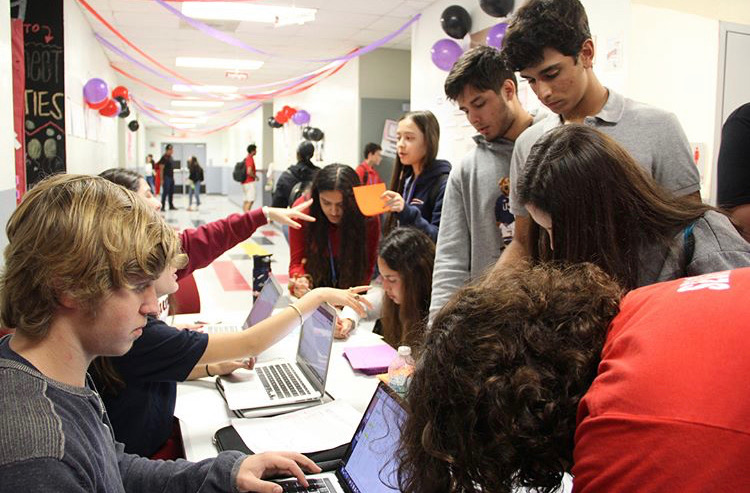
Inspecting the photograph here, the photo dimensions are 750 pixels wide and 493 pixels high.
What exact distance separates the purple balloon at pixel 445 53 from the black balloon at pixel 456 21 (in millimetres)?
141

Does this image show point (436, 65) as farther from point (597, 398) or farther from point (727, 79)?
point (597, 398)

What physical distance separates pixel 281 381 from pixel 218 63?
8.08 meters

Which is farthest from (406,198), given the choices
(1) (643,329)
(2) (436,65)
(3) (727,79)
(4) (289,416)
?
(1) (643,329)

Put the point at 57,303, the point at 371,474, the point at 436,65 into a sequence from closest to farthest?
the point at 57,303
the point at 371,474
the point at 436,65

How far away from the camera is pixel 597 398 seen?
569mm

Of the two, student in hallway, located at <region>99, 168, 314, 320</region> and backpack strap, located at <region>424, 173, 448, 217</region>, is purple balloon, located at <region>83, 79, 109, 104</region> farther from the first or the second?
backpack strap, located at <region>424, 173, 448, 217</region>

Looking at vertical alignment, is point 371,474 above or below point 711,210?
below

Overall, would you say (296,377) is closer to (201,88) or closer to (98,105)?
(98,105)

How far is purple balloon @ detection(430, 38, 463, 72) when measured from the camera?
505cm

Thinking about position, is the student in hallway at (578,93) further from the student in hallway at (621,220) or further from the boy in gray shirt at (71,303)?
the boy in gray shirt at (71,303)

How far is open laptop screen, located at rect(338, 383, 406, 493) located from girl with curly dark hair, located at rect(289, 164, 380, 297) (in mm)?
1664

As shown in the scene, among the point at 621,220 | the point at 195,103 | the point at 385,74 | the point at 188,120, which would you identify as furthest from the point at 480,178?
the point at 188,120

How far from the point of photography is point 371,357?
2.22m

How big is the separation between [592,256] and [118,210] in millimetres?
843
